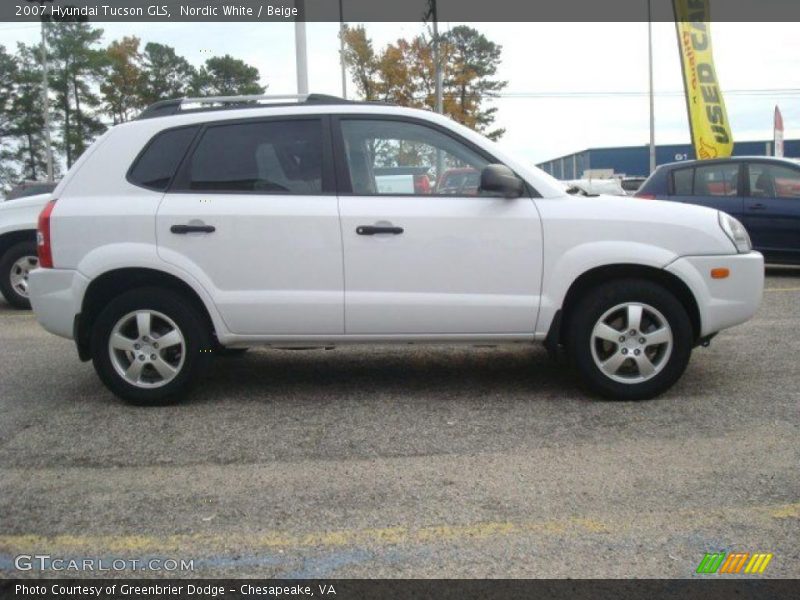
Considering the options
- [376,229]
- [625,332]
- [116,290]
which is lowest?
[625,332]

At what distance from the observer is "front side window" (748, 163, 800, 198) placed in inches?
405

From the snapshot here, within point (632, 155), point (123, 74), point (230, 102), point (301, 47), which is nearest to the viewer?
point (230, 102)

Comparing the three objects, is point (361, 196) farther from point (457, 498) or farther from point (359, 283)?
point (457, 498)

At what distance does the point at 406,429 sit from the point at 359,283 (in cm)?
94

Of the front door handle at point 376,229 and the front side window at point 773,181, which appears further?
the front side window at point 773,181

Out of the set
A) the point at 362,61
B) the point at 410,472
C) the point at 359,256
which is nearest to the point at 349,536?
the point at 410,472

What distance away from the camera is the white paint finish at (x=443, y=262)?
190 inches

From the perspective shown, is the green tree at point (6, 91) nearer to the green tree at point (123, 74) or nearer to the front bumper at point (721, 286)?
the green tree at point (123, 74)

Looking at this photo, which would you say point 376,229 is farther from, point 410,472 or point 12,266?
point 12,266

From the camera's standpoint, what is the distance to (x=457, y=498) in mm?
3600

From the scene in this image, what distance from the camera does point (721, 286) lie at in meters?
4.90

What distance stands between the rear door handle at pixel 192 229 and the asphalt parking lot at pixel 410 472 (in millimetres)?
1127

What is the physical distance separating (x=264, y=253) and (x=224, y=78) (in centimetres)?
4135

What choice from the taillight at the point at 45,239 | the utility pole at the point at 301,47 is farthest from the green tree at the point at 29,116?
the taillight at the point at 45,239
